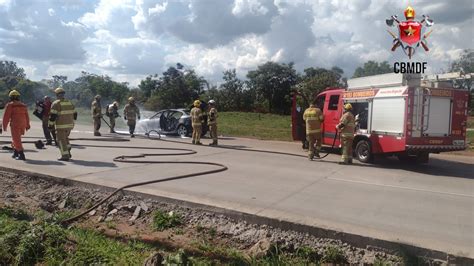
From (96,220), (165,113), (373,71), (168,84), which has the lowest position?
(96,220)

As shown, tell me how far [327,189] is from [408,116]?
3.85 meters

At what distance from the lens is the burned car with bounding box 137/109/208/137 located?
18641 mm

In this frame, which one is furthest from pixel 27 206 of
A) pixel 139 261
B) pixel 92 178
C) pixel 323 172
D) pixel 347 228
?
pixel 323 172

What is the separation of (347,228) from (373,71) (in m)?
75.0

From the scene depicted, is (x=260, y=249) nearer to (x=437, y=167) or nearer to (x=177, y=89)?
(x=437, y=167)

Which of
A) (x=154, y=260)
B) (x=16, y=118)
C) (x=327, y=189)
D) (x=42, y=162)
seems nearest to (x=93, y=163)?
(x=42, y=162)

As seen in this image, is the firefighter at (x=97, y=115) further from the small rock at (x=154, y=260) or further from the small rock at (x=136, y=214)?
the small rock at (x=154, y=260)

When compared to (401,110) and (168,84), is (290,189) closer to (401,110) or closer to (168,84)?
(401,110)

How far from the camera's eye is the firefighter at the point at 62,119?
10445 mm

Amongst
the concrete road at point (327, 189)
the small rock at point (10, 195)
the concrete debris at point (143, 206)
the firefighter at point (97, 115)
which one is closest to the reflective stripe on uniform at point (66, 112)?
the concrete road at point (327, 189)

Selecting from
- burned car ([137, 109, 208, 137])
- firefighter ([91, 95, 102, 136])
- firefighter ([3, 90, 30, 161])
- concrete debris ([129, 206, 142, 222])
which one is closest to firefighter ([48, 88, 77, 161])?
firefighter ([3, 90, 30, 161])

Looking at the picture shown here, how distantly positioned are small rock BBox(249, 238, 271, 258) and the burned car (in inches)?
538

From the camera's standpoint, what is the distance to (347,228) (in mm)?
5223

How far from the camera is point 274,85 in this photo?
54344 mm
